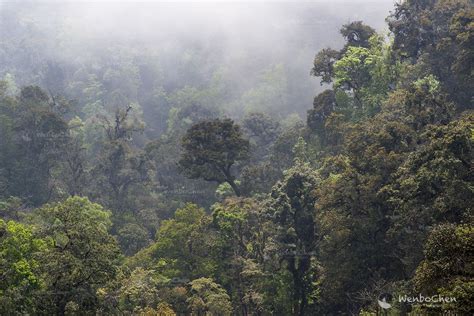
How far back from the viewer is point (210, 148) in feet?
146

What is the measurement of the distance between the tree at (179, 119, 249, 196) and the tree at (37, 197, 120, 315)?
1817 centimetres

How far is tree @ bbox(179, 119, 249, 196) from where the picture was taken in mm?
44156

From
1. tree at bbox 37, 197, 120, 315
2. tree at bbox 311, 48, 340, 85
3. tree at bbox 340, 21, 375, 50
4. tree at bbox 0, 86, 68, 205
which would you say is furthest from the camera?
tree at bbox 340, 21, 375, 50

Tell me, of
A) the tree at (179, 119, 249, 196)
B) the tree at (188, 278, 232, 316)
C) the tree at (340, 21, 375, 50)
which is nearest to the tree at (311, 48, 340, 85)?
the tree at (340, 21, 375, 50)

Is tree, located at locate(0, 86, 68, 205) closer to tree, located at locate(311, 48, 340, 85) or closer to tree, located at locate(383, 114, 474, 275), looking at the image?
tree, located at locate(311, 48, 340, 85)

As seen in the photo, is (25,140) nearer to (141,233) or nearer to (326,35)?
(141,233)

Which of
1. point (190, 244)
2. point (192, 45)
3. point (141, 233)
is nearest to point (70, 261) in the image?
point (190, 244)

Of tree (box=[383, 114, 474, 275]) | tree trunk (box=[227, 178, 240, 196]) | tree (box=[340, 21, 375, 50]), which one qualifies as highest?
tree (box=[340, 21, 375, 50])

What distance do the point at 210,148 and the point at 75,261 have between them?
846 inches

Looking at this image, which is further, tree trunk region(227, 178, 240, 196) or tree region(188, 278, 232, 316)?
tree trunk region(227, 178, 240, 196)

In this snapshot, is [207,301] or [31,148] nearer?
[207,301]

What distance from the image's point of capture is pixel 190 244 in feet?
130

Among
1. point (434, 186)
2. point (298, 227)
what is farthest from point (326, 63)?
point (434, 186)

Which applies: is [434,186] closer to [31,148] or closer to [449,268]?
[449,268]
